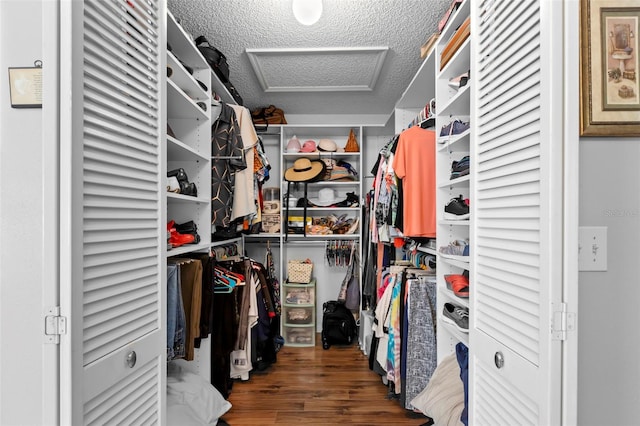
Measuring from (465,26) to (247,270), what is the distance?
6.82ft

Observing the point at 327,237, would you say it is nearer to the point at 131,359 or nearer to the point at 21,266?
the point at 131,359

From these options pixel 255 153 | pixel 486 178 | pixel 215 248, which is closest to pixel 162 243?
pixel 486 178

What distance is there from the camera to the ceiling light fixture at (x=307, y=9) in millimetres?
1713

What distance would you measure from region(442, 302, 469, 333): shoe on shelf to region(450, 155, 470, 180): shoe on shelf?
27.3 inches

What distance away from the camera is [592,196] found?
3.04 ft

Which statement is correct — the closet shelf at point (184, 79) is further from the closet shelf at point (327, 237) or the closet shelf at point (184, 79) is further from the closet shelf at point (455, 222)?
the closet shelf at point (327, 237)

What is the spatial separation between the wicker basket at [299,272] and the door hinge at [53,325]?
2862 mm

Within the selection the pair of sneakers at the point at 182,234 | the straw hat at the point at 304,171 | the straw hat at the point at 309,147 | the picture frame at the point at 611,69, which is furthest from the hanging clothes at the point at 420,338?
the straw hat at the point at 309,147

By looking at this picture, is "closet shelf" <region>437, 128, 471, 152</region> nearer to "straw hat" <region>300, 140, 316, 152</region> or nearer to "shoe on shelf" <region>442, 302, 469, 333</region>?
"shoe on shelf" <region>442, 302, 469, 333</region>

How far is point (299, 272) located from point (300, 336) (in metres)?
0.63

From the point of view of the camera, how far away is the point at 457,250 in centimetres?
182

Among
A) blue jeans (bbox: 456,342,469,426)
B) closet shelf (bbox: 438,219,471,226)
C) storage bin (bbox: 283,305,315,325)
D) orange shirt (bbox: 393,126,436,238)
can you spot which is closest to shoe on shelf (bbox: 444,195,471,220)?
closet shelf (bbox: 438,219,471,226)

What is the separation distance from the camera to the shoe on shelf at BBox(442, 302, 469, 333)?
1719mm

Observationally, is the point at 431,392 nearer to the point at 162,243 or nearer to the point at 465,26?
the point at 162,243
